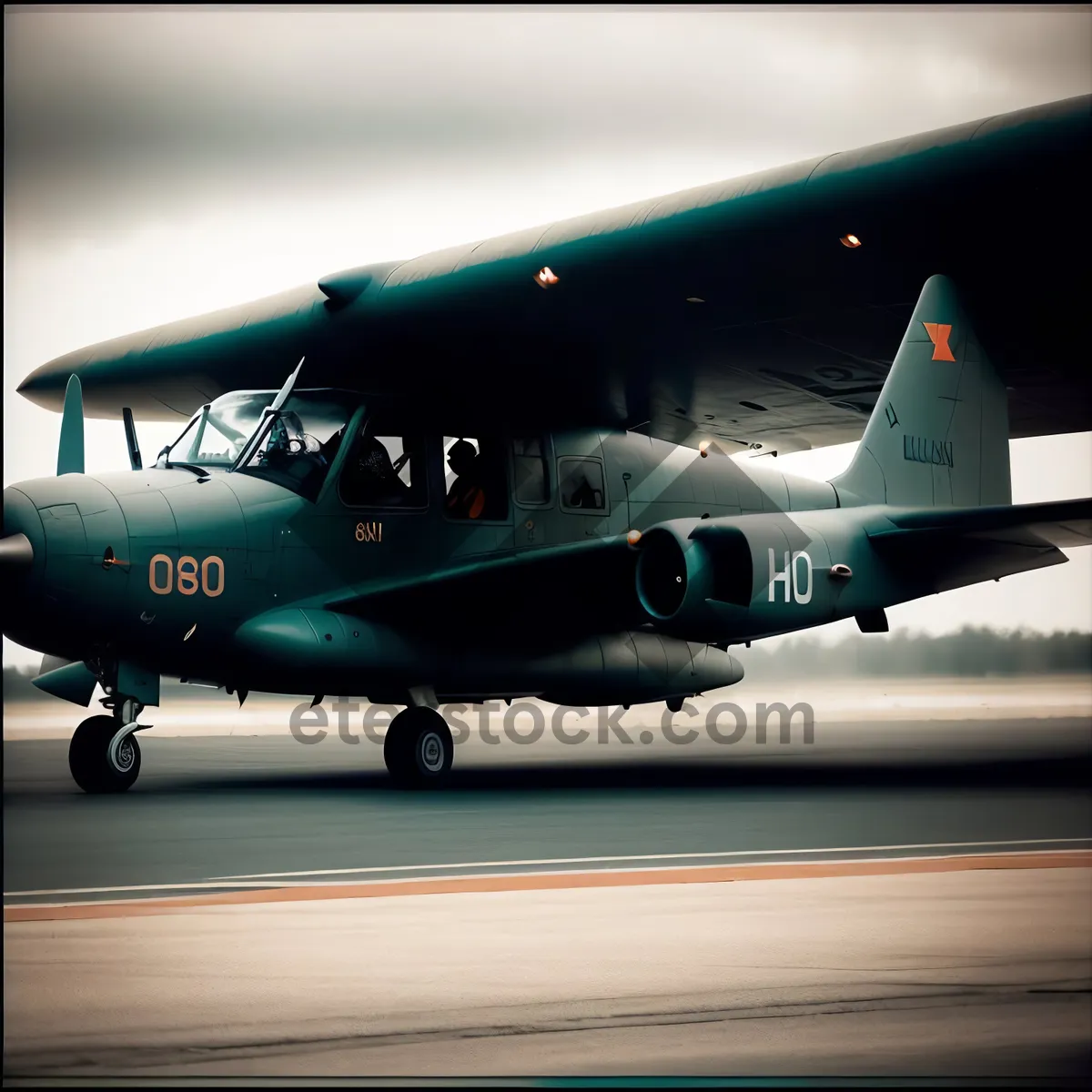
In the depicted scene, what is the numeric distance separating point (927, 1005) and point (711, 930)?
134 centimetres

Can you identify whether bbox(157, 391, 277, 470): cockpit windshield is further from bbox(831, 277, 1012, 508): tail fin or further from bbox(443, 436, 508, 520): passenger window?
bbox(831, 277, 1012, 508): tail fin

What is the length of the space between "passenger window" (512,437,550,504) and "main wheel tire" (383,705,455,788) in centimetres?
224

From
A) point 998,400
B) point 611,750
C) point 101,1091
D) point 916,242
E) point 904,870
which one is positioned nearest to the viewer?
point 101,1091

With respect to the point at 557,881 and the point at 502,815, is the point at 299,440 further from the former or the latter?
the point at 557,881

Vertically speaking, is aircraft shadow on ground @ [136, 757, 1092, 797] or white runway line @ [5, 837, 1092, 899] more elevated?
aircraft shadow on ground @ [136, 757, 1092, 797]

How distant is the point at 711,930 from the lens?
572 centimetres

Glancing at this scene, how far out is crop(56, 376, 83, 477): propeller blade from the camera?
11.7 metres

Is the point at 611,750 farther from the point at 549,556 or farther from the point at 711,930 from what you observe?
the point at 711,930

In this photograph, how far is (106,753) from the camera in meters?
10.9

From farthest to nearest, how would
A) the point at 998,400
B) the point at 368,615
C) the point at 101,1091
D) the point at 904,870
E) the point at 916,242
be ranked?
the point at 998,400, the point at 368,615, the point at 916,242, the point at 904,870, the point at 101,1091

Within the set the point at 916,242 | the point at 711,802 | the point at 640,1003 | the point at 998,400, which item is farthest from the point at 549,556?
the point at 640,1003

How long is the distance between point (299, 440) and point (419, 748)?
2598 millimetres

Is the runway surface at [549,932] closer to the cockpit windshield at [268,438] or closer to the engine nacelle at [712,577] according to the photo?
the engine nacelle at [712,577]

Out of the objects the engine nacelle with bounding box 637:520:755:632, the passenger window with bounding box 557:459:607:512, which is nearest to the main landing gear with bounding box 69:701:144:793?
the engine nacelle with bounding box 637:520:755:632
